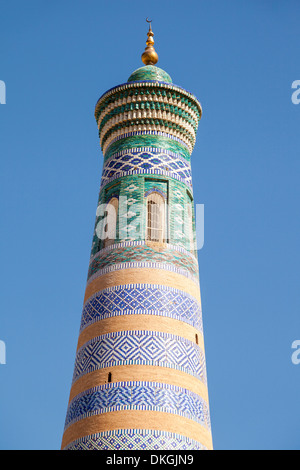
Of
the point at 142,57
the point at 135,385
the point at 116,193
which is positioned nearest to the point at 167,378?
the point at 135,385

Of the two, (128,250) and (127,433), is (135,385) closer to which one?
(127,433)

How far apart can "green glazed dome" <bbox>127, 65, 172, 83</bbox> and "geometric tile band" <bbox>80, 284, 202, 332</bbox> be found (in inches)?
144

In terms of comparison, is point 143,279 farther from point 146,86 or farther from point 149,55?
point 149,55

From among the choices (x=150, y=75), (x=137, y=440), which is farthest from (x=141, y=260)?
(x=150, y=75)

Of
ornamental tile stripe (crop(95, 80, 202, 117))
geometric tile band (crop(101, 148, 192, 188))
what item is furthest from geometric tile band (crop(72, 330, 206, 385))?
ornamental tile stripe (crop(95, 80, 202, 117))

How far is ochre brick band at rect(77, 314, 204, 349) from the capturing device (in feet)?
31.4

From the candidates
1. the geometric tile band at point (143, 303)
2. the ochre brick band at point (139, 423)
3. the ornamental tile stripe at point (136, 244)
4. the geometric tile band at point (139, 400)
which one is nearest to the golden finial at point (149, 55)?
the ornamental tile stripe at point (136, 244)

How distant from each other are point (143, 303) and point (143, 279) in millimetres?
353

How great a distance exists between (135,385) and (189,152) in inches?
167

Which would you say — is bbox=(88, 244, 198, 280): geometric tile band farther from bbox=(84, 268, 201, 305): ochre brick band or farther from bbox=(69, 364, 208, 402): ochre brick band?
bbox=(69, 364, 208, 402): ochre brick band

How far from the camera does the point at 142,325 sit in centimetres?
955

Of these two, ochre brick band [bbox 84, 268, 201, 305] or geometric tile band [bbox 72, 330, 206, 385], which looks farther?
ochre brick band [bbox 84, 268, 201, 305]

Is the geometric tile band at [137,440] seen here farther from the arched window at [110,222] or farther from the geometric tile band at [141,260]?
the arched window at [110,222]

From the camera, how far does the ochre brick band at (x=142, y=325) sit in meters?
9.56
